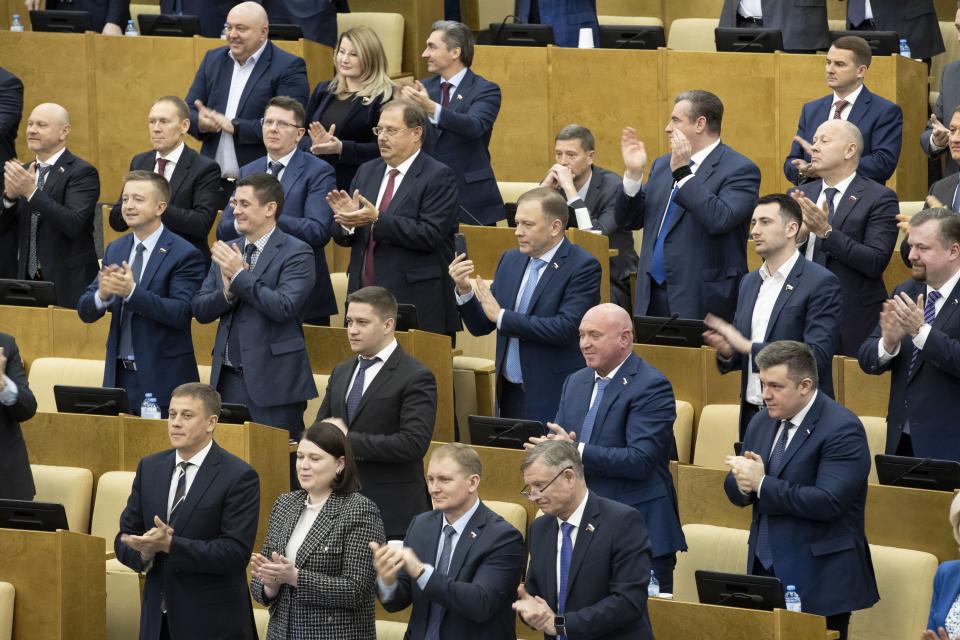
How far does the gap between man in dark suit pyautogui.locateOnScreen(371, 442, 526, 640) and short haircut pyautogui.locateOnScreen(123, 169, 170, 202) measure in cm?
212

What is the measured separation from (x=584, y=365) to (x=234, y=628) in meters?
1.64

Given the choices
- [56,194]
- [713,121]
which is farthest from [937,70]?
[56,194]

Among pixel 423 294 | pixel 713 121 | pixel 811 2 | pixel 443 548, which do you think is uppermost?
pixel 811 2

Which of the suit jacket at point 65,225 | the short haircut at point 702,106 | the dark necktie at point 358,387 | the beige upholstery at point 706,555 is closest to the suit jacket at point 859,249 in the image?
the short haircut at point 702,106

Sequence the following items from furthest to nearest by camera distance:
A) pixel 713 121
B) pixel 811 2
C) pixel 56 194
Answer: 1. pixel 811 2
2. pixel 56 194
3. pixel 713 121

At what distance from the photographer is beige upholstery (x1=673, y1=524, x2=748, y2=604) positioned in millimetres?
5691

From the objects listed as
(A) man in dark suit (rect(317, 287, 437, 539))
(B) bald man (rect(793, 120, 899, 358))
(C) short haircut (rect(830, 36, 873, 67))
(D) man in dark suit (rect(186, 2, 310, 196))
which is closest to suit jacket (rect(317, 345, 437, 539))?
(A) man in dark suit (rect(317, 287, 437, 539))

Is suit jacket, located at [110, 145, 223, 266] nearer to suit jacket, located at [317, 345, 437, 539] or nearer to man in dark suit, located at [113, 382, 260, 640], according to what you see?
suit jacket, located at [317, 345, 437, 539]

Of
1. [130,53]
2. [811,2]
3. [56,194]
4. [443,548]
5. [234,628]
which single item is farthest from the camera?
[130,53]

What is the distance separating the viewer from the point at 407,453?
5.74 metres

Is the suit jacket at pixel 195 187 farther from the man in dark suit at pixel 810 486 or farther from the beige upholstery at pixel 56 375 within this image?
the man in dark suit at pixel 810 486

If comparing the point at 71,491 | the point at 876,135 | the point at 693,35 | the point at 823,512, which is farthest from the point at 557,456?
the point at 693,35

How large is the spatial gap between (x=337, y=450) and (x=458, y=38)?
312 cm

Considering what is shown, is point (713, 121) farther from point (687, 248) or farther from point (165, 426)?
point (165, 426)
